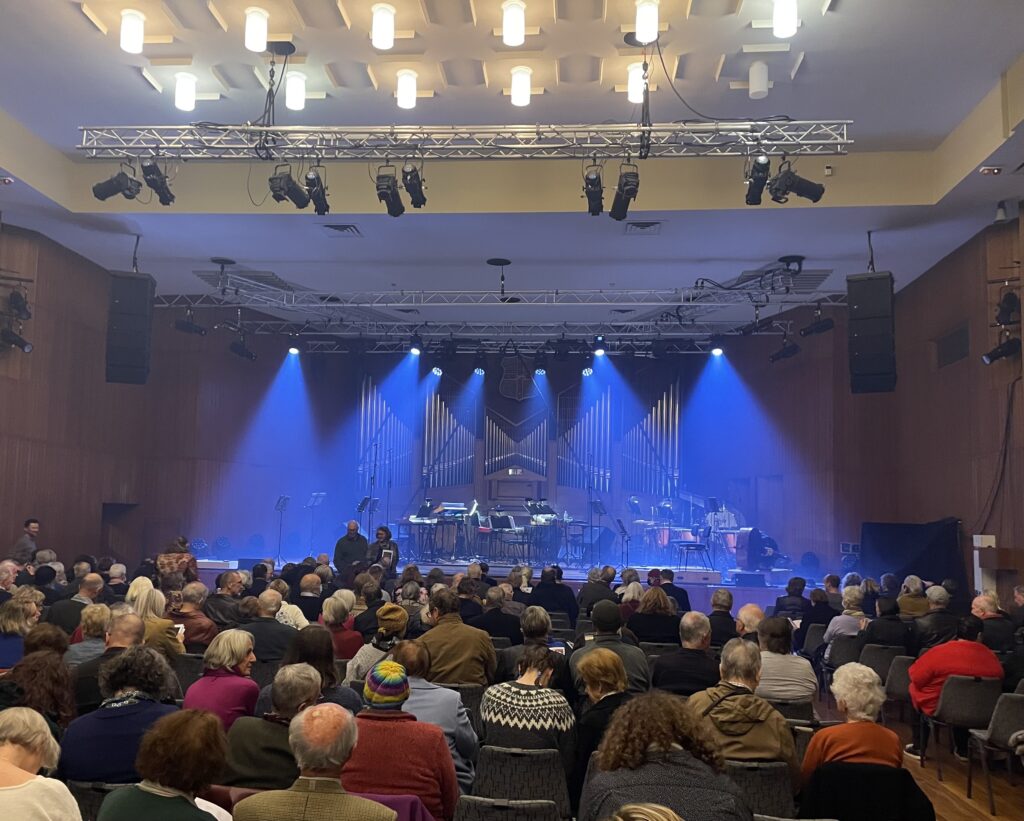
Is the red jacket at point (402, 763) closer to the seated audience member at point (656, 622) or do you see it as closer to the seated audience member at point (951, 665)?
the seated audience member at point (656, 622)

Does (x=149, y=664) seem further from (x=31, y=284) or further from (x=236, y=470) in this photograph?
(x=236, y=470)

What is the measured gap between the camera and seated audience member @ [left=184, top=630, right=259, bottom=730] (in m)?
3.92

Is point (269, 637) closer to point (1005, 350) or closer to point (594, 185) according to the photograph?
point (594, 185)

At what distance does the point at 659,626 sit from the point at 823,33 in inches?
189

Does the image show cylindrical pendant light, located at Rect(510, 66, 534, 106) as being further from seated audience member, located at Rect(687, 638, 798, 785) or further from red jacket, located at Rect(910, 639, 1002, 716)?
seated audience member, located at Rect(687, 638, 798, 785)

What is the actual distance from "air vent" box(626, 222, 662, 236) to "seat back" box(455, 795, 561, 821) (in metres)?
8.12

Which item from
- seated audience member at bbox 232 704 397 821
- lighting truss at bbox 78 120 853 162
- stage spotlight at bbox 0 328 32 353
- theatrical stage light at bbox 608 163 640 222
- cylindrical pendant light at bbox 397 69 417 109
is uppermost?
cylindrical pendant light at bbox 397 69 417 109

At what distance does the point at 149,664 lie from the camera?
334 cm

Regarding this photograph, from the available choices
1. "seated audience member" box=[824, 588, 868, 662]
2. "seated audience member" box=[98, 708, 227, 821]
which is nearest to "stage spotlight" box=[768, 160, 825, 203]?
"seated audience member" box=[824, 588, 868, 662]

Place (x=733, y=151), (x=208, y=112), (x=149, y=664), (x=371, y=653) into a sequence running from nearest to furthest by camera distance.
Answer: (x=149, y=664)
(x=371, y=653)
(x=733, y=151)
(x=208, y=112)

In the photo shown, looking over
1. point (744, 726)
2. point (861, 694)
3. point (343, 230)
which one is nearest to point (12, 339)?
point (343, 230)

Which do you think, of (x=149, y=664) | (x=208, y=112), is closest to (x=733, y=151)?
(x=208, y=112)

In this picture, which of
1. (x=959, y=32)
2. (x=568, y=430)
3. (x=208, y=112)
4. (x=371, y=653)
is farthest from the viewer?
(x=568, y=430)

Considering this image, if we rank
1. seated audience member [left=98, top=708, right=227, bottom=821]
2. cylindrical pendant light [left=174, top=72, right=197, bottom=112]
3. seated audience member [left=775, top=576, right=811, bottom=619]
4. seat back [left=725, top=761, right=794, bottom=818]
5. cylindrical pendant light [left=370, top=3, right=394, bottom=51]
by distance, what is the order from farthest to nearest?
1. seated audience member [left=775, top=576, right=811, bottom=619]
2. cylindrical pendant light [left=174, top=72, right=197, bottom=112]
3. cylindrical pendant light [left=370, top=3, right=394, bottom=51]
4. seat back [left=725, top=761, right=794, bottom=818]
5. seated audience member [left=98, top=708, right=227, bottom=821]
